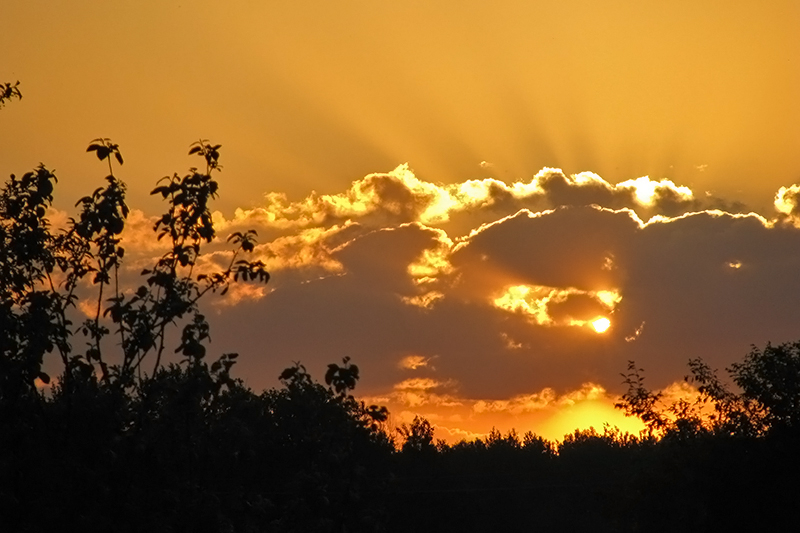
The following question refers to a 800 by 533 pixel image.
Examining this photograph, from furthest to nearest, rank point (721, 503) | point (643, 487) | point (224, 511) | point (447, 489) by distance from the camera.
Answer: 1. point (447, 489)
2. point (643, 487)
3. point (721, 503)
4. point (224, 511)

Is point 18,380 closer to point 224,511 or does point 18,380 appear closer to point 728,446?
point 224,511

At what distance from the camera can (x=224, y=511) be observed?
719 inches

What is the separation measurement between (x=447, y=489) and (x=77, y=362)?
4636 cm

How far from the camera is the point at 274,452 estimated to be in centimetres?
5409

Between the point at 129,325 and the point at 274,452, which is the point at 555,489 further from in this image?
the point at 129,325

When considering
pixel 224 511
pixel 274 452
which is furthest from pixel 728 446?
pixel 274 452

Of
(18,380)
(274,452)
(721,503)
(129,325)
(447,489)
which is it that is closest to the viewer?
(18,380)

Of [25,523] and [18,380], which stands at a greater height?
[18,380]

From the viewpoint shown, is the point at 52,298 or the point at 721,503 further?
the point at 721,503

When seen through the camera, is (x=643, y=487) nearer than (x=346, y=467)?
No

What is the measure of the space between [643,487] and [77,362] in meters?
25.3

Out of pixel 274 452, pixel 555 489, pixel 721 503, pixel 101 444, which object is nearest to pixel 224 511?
pixel 101 444


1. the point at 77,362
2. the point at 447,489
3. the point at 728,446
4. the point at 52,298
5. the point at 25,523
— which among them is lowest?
the point at 25,523

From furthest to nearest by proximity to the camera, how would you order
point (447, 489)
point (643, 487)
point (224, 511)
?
point (447, 489)
point (643, 487)
point (224, 511)
